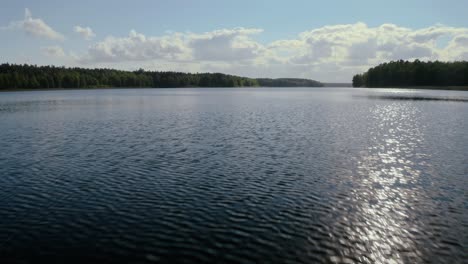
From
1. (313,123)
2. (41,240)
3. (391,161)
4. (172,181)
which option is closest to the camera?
(41,240)

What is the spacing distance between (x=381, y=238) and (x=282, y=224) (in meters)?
5.47

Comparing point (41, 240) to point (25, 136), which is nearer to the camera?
point (41, 240)

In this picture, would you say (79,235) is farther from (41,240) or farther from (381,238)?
(381,238)

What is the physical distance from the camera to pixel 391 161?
126 ft

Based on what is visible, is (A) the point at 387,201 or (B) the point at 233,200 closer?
(B) the point at 233,200

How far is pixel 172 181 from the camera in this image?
3011 centimetres

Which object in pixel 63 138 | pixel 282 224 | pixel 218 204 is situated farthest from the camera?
pixel 63 138

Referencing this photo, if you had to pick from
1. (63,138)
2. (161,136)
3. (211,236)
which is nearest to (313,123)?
(161,136)

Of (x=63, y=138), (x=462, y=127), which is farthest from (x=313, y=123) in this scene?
(x=63, y=138)

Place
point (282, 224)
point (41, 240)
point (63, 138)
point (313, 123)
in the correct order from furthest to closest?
point (313, 123), point (63, 138), point (282, 224), point (41, 240)

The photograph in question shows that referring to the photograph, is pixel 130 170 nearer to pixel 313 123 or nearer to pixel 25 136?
pixel 25 136

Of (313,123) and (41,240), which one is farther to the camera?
(313,123)

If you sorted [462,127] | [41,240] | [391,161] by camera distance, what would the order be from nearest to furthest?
[41,240], [391,161], [462,127]

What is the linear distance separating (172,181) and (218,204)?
675 centimetres
